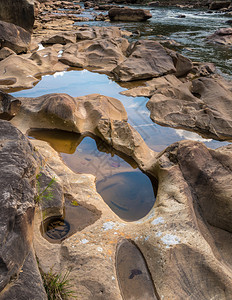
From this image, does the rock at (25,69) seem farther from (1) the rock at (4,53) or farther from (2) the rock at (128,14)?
(2) the rock at (128,14)

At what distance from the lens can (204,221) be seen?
274 cm

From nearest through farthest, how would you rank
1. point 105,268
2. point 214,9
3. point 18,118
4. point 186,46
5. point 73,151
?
point 105,268, point 73,151, point 18,118, point 186,46, point 214,9

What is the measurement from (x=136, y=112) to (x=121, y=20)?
16.7 meters

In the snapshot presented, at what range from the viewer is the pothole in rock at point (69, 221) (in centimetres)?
269

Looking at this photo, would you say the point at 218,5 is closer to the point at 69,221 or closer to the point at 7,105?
the point at 7,105

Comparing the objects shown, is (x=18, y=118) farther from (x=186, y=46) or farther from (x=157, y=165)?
(x=186, y=46)

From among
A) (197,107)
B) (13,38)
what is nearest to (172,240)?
(197,107)

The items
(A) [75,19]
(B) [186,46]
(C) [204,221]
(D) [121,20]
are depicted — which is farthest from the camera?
(D) [121,20]

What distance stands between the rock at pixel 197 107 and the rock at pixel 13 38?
494cm

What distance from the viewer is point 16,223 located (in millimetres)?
1874

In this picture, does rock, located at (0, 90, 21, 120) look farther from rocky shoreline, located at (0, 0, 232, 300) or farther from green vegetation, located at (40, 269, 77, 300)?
green vegetation, located at (40, 269, 77, 300)

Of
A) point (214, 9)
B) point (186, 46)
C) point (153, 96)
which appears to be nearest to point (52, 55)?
point (153, 96)

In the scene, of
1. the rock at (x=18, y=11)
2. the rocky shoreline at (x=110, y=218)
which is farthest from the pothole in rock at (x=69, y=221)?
the rock at (x=18, y=11)

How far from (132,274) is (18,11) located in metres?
11.6
